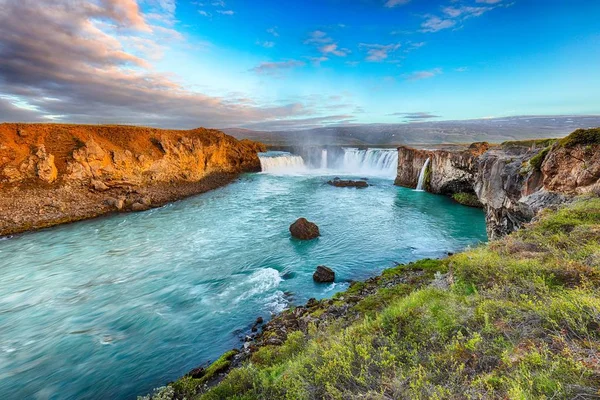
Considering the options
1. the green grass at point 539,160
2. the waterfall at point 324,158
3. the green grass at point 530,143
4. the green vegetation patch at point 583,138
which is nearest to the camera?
the green vegetation patch at point 583,138

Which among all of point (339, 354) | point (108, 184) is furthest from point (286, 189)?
point (339, 354)

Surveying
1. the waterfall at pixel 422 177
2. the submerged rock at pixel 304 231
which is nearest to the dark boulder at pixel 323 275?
the submerged rock at pixel 304 231

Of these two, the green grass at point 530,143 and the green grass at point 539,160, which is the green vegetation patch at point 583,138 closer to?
the green grass at point 539,160

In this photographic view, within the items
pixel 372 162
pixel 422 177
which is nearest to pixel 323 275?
pixel 422 177

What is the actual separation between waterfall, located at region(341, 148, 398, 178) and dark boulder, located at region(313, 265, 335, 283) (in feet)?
123

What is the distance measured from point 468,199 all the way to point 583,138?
811 inches

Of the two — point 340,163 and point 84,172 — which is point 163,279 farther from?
point 340,163

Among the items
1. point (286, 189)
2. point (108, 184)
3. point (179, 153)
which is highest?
point (179, 153)

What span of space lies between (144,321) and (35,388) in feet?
10.9

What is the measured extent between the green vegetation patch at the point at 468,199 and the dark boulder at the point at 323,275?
22032mm

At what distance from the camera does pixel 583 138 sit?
9.20 metres

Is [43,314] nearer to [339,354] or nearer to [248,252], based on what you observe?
[248,252]

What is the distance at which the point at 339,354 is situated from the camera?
13.6ft

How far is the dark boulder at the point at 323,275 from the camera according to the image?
42.3 ft
